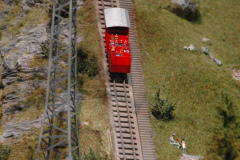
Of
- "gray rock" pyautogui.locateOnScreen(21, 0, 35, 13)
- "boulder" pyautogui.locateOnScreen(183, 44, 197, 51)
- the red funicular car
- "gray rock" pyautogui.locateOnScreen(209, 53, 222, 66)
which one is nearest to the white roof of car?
the red funicular car

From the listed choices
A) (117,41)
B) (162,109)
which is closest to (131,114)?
(162,109)

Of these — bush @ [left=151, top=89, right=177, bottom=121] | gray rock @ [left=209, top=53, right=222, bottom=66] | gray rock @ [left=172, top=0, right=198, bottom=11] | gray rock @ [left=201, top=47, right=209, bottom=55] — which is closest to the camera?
bush @ [left=151, top=89, right=177, bottom=121]

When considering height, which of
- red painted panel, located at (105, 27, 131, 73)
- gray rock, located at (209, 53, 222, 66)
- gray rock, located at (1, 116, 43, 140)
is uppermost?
red painted panel, located at (105, 27, 131, 73)

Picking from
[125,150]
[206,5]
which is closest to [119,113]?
[125,150]

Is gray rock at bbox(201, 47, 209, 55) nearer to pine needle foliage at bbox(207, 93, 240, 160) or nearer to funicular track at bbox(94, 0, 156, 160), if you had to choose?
funicular track at bbox(94, 0, 156, 160)

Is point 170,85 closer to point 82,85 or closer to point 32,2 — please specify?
point 82,85

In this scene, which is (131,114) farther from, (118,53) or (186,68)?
(186,68)

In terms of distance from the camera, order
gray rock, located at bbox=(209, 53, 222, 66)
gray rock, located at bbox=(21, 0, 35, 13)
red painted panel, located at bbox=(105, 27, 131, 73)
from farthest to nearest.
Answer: gray rock, located at bbox=(209, 53, 222, 66), gray rock, located at bbox=(21, 0, 35, 13), red painted panel, located at bbox=(105, 27, 131, 73)
